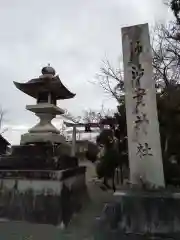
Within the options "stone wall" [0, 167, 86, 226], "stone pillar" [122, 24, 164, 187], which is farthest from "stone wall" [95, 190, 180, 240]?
"stone wall" [0, 167, 86, 226]

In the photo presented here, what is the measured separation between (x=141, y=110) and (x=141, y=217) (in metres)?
2.51

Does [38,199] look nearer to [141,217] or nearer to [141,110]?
[141,217]

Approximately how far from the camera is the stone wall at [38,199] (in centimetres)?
773

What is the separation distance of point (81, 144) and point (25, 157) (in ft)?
48.2

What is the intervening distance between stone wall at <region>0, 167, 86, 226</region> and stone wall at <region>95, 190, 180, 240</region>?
206cm

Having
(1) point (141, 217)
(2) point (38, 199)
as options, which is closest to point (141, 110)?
(1) point (141, 217)

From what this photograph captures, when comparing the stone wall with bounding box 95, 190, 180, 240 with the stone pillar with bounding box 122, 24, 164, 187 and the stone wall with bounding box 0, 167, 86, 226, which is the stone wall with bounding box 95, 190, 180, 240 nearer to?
the stone pillar with bounding box 122, 24, 164, 187

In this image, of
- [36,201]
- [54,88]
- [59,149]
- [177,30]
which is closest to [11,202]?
[36,201]

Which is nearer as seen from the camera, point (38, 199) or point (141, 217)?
point (141, 217)

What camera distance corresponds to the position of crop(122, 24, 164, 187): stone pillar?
20.0 feet

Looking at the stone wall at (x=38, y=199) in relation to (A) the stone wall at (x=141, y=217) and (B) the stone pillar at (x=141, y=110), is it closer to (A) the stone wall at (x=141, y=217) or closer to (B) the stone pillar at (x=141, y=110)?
(A) the stone wall at (x=141, y=217)

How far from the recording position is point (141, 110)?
6.39 meters

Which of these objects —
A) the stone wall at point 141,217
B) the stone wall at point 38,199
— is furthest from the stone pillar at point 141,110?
the stone wall at point 38,199

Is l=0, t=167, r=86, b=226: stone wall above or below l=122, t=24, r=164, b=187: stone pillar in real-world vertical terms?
below
